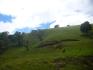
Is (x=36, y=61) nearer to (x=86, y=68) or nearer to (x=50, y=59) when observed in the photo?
(x=50, y=59)

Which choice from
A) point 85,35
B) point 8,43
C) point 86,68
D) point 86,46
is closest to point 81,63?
point 86,68

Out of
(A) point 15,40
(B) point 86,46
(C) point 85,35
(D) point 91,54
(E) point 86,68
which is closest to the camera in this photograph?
(E) point 86,68

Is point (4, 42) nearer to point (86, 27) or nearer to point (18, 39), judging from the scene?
point (18, 39)

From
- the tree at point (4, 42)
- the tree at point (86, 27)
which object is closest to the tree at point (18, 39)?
the tree at point (4, 42)

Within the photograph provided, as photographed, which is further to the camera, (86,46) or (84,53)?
(86,46)


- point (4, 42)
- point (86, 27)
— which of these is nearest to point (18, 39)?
point (4, 42)

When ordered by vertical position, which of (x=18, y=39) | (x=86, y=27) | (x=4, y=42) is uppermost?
(x=86, y=27)

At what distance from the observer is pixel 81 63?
101438 mm

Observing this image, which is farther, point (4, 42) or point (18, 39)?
point (18, 39)

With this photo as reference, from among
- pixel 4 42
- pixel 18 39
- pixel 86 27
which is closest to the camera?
pixel 4 42

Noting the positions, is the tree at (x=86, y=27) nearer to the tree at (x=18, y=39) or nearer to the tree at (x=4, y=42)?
the tree at (x=18, y=39)

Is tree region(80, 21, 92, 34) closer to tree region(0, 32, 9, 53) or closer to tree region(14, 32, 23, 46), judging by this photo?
tree region(14, 32, 23, 46)

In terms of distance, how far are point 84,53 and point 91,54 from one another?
3779 millimetres

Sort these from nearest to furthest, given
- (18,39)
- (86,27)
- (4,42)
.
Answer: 1. (4,42)
2. (86,27)
3. (18,39)
